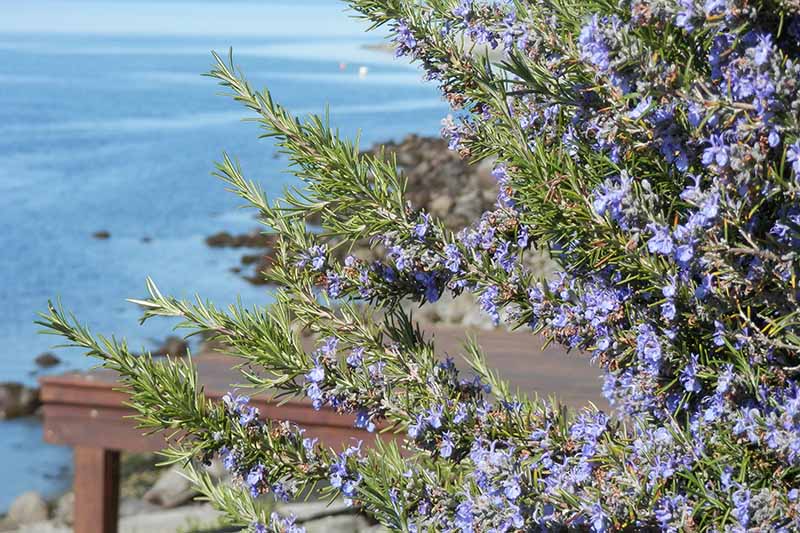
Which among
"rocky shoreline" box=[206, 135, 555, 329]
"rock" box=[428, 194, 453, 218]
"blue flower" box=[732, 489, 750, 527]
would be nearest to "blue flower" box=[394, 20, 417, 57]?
"blue flower" box=[732, 489, 750, 527]

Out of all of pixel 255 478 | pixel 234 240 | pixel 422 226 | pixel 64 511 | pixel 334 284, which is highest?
pixel 422 226

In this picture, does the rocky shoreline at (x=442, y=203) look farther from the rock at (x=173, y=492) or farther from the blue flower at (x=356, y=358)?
the blue flower at (x=356, y=358)

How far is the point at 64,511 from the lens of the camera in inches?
351

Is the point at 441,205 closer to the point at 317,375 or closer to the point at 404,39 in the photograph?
the point at 404,39

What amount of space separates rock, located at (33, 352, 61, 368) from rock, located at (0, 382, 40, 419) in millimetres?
432

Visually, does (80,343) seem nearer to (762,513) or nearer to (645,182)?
(645,182)

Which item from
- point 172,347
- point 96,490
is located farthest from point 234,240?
point 96,490

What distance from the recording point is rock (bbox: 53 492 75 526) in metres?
8.61

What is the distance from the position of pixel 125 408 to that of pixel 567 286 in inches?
144

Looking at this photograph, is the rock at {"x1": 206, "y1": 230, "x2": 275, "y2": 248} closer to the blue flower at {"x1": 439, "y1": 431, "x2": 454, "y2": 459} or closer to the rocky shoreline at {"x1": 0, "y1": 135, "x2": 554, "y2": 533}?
the rocky shoreline at {"x1": 0, "y1": 135, "x2": 554, "y2": 533}

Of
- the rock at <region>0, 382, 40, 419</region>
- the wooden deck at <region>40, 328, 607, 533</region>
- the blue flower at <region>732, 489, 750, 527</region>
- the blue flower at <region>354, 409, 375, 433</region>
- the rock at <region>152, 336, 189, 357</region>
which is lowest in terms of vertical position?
the rock at <region>0, 382, 40, 419</region>

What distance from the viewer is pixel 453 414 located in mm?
1963

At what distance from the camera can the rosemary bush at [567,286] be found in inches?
61.8

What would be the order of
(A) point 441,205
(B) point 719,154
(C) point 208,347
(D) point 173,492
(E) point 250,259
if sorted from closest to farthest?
1. (B) point 719,154
2. (D) point 173,492
3. (C) point 208,347
4. (E) point 250,259
5. (A) point 441,205
